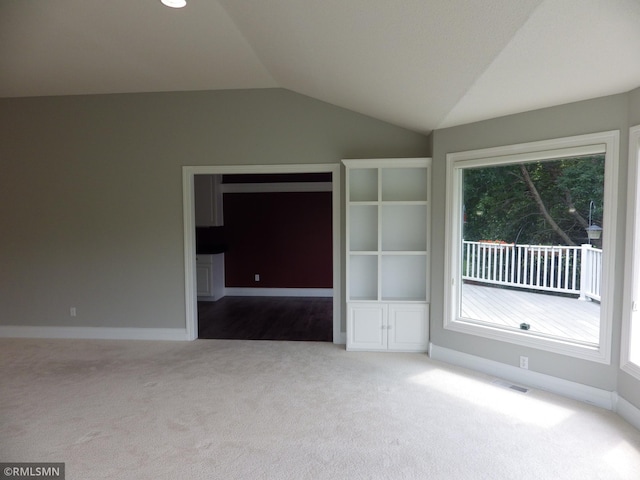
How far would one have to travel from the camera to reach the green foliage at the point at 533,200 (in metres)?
2.91

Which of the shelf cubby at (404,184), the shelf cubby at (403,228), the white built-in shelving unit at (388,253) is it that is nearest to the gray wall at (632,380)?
the white built-in shelving unit at (388,253)

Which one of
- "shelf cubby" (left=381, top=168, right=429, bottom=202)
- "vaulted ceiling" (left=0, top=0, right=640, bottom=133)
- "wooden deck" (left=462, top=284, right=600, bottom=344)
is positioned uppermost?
"vaulted ceiling" (left=0, top=0, right=640, bottom=133)

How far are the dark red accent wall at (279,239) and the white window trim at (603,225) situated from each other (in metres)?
3.53

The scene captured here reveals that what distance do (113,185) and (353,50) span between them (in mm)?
3345

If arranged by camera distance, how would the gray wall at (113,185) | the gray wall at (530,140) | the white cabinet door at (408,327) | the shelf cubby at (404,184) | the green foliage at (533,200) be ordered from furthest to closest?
1. the gray wall at (113,185)
2. the shelf cubby at (404,184)
3. the white cabinet door at (408,327)
4. the green foliage at (533,200)
5. the gray wall at (530,140)

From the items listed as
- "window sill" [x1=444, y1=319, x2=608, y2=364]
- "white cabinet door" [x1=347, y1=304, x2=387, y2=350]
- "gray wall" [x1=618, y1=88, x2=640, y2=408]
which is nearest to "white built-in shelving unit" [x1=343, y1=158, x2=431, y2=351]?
"white cabinet door" [x1=347, y1=304, x2=387, y2=350]

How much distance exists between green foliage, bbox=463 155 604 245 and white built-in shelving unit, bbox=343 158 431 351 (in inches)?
20.1

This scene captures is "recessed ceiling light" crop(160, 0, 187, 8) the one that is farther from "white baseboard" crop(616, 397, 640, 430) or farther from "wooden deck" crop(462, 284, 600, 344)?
→ "white baseboard" crop(616, 397, 640, 430)

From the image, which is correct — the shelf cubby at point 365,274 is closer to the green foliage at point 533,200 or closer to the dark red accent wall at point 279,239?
the green foliage at point 533,200

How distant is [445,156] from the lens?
3.70 m

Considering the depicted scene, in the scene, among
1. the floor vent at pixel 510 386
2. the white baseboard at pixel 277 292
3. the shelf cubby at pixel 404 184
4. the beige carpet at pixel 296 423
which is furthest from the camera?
the white baseboard at pixel 277 292

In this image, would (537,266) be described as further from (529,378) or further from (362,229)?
(362,229)

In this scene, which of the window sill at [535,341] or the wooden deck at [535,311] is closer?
the window sill at [535,341]

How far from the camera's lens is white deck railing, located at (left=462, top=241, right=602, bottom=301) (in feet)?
9.68
